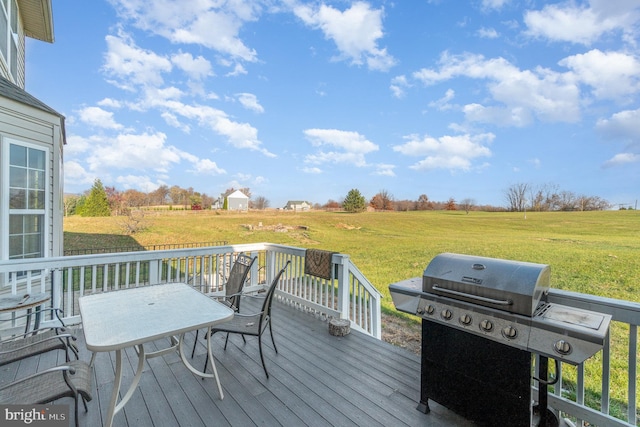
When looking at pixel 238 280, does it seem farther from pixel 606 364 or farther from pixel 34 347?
pixel 606 364

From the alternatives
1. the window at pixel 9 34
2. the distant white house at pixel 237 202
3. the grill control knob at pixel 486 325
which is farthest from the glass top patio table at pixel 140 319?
the distant white house at pixel 237 202

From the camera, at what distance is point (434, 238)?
41.4ft

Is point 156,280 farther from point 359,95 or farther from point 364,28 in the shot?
point 359,95

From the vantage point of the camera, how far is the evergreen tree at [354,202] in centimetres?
1733

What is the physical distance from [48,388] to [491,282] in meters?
2.69

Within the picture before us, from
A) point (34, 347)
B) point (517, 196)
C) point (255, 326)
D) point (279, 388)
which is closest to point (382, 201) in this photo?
point (517, 196)

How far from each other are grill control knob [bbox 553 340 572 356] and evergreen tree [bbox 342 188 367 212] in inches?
622

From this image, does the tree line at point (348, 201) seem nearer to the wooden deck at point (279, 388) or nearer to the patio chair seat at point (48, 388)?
the wooden deck at point (279, 388)

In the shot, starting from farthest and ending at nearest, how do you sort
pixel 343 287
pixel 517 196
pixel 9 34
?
pixel 517 196
pixel 9 34
pixel 343 287

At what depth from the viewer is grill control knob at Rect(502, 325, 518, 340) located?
160cm

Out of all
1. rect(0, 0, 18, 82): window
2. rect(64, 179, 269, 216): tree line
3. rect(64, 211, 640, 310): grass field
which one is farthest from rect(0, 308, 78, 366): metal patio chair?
rect(64, 179, 269, 216): tree line

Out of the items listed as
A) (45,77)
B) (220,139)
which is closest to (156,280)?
(45,77)
